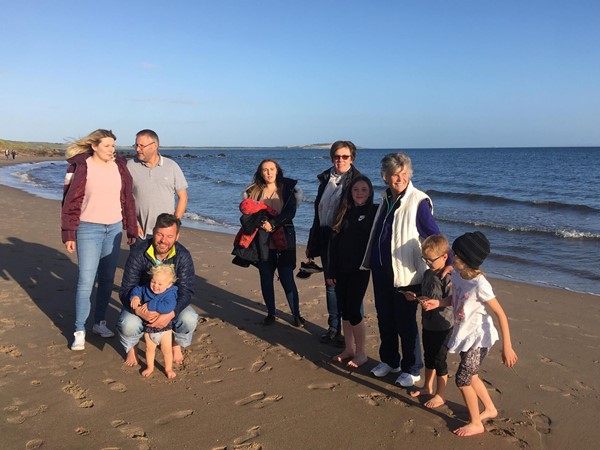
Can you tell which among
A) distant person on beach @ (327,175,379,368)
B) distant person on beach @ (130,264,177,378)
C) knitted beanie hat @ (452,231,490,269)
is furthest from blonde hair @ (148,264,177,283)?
knitted beanie hat @ (452,231,490,269)

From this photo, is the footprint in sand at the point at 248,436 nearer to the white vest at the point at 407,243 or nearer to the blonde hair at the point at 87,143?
the white vest at the point at 407,243

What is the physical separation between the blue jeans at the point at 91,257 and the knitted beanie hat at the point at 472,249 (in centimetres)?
303

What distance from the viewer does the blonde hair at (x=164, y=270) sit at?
363 centimetres

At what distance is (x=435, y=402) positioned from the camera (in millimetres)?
3373

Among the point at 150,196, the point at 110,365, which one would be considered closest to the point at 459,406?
the point at 110,365

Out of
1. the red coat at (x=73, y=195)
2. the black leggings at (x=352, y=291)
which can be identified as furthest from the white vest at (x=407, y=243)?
the red coat at (x=73, y=195)

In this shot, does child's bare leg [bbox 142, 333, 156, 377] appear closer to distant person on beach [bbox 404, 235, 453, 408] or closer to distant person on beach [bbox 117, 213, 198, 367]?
distant person on beach [bbox 117, 213, 198, 367]

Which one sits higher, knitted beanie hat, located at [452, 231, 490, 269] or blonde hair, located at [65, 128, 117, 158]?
blonde hair, located at [65, 128, 117, 158]

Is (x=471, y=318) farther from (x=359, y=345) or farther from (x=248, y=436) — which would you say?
(x=248, y=436)

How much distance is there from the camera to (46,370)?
3.77 meters

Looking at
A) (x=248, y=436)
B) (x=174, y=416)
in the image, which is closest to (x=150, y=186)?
(x=174, y=416)

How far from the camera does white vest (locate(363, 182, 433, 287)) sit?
340 centimetres

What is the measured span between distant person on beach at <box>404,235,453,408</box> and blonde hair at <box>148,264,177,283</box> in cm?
182

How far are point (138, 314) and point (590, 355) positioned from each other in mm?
4219
